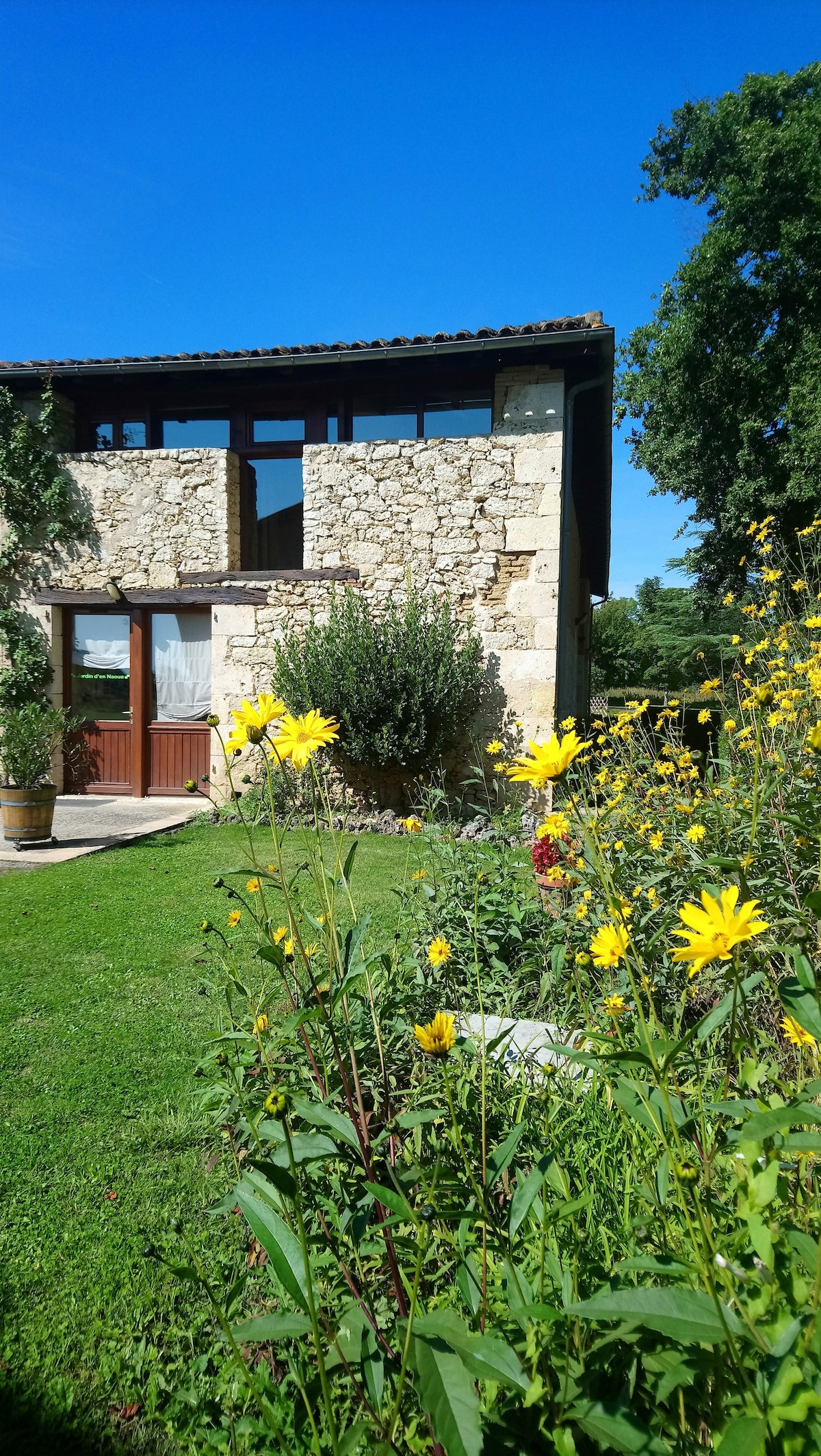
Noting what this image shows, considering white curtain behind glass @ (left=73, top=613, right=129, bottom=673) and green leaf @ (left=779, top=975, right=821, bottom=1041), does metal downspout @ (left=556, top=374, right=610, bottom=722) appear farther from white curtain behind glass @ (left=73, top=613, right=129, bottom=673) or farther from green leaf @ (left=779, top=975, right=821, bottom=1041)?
green leaf @ (left=779, top=975, right=821, bottom=1041)

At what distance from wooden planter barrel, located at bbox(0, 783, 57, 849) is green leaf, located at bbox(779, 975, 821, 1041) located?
21.3 feet

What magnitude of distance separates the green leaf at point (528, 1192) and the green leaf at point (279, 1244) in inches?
10.1

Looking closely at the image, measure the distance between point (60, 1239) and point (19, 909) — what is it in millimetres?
3127

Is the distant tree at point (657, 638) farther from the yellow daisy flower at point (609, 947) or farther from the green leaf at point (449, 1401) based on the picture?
the green leaf at point (449, 1401)

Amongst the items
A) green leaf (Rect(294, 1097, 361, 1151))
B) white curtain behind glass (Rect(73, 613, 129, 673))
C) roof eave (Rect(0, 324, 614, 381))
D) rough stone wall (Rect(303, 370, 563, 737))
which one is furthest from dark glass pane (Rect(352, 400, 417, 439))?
green leaf (Rect(294, 1097, 361, 1151))

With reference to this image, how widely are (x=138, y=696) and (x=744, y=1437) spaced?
9.41 metres

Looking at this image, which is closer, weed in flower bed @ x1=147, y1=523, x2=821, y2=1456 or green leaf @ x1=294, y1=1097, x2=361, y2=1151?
weed in flower bed @ x1=147, y1=523, x2=821, y2=1456

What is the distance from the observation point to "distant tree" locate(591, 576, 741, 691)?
1845 cm

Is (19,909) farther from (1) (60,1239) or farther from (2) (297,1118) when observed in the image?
(2) (297,1118)

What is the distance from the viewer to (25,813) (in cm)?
635

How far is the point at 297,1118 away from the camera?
176 centimetres

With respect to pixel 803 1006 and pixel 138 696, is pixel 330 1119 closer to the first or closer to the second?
pixel 803 1006

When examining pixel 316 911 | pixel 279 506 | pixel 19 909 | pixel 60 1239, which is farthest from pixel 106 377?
pixel 60 1239

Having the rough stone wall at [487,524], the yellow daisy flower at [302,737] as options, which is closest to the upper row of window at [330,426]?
the rough stone wall at [487,524]
